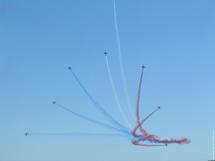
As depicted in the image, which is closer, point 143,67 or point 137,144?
point 143,67

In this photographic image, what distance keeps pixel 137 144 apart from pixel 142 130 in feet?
7.91

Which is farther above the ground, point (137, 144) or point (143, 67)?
point (143, 67)

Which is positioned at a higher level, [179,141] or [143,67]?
[143,67]

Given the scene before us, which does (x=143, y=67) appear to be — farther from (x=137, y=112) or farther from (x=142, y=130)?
(x=142, y=130)

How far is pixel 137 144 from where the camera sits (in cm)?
6384

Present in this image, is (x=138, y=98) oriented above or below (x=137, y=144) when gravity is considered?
above

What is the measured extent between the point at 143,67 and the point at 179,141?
14.6 metres

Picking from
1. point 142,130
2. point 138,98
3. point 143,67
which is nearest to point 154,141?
point 142,130

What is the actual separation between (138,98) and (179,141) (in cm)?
934

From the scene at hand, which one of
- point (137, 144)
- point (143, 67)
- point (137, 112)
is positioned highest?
point (143, 67)

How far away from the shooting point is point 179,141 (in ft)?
203

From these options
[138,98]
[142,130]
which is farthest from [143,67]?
[142,130]

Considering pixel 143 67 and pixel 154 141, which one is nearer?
pixel 143 67

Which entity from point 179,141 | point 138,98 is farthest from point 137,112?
point 179,141
